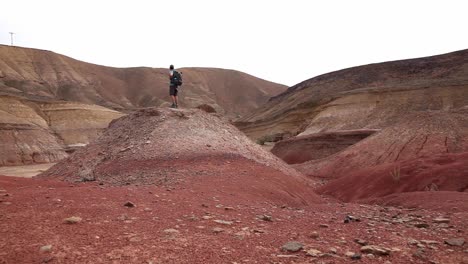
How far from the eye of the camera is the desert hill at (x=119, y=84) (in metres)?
69.6

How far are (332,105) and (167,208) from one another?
Answer: 120 ft

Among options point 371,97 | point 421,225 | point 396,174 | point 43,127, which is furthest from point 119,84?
point 421,225

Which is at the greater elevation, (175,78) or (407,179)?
(175,78)

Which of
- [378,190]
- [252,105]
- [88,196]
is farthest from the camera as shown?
[252,105]

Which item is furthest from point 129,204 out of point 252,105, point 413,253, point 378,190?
point 252,105

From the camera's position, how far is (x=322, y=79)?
2053 inches

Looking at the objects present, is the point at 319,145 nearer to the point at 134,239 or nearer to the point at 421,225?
the point at 421,225

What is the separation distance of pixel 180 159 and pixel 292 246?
700 cm

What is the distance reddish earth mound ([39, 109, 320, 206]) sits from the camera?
9.18 meters

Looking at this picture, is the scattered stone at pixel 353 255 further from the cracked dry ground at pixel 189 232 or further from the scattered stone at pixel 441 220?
the scattered stone at pixel 441 220

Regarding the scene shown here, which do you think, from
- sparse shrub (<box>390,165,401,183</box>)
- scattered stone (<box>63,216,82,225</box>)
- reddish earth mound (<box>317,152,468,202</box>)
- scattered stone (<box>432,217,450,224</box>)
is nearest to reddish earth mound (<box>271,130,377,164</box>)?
reddish earth mound (<box>317,152,468,202</box>)

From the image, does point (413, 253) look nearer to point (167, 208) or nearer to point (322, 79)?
point (167, 208)

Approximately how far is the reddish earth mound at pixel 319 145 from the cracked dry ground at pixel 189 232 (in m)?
19.6

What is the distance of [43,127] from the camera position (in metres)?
37.5
